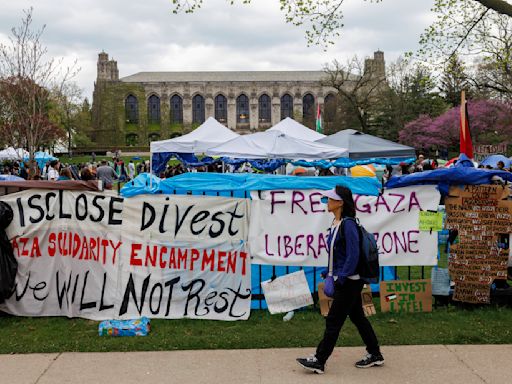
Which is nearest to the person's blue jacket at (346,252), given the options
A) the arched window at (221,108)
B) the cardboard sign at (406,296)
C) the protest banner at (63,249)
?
the cardboard sign at (406,296)

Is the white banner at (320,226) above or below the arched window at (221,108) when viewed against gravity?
below

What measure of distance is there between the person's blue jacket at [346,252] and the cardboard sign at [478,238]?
2463 mm

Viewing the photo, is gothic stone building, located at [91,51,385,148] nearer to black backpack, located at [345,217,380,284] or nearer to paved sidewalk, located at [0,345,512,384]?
paved sidewalk, located at [0,345,512,384]

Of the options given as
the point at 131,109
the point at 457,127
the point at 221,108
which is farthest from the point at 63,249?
the point at 221,108

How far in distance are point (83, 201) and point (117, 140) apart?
73.1m

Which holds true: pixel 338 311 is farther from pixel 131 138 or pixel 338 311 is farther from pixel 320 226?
pixel 131 138

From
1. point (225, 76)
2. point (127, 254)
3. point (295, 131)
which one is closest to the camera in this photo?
point (127, 254)

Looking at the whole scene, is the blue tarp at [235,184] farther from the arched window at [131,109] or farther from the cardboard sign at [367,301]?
the arched window at [131,109]

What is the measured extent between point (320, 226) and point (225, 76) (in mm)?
82781

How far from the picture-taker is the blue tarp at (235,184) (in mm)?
6324

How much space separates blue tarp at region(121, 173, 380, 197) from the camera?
20.7 feet

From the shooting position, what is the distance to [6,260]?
6086 millimetres

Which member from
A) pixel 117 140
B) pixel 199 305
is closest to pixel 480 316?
pixel 199 305

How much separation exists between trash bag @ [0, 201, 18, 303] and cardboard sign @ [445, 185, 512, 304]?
526 cm
